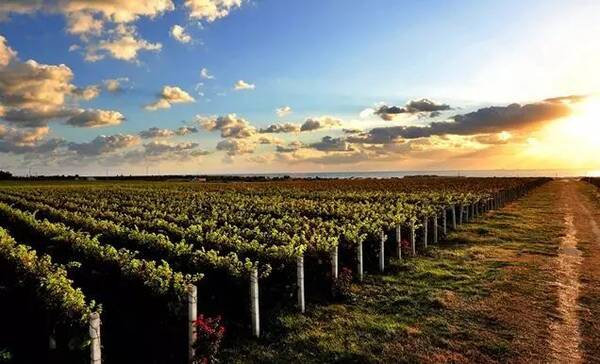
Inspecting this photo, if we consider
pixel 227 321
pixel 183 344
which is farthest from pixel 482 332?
pixel 183 344

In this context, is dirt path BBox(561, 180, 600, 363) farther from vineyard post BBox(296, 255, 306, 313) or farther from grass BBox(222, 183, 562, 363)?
vineyard post BBox(296, 255, 306, 313)

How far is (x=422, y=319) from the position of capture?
11258 millimetres

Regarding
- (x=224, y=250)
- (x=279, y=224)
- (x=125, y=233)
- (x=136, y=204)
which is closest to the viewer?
(x=224, y=250)

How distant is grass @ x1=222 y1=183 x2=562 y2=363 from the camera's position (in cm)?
936

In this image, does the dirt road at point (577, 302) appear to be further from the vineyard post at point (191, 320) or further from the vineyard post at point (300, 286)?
the vineyard post at point (191, 320)

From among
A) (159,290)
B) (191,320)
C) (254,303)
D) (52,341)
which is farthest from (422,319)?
(52,341)

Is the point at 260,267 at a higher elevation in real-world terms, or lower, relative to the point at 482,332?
higher

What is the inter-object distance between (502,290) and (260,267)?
21.0 feet

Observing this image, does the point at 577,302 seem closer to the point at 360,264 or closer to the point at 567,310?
the point at 567,310

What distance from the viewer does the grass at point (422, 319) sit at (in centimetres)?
936

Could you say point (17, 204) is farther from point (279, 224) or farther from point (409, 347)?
point (409, 347)

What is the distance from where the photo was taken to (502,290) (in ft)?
44.9

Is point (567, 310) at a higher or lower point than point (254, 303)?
lower

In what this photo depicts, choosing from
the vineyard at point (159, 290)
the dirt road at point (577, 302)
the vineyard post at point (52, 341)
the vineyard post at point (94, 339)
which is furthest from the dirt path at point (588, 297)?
the vineyard post at point (52, 341)
